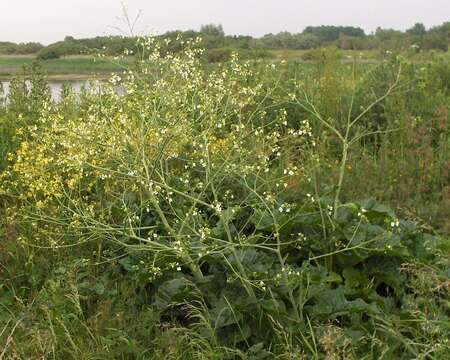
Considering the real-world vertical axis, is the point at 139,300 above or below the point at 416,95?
below

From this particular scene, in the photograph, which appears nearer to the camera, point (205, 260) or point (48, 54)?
point (205, 260)

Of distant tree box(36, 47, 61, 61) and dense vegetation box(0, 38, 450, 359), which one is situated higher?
distant tree box(36, 47, 61, 61)

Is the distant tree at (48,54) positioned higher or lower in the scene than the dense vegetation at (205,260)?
higher

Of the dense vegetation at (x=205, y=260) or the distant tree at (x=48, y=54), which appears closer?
the dense vegetation at (x=205, y=260)

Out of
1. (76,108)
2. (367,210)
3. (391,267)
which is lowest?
(391,267)

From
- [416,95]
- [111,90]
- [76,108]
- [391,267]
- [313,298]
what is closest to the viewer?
[313,298]

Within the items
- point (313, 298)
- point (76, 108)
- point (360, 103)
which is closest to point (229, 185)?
point (313, 298)

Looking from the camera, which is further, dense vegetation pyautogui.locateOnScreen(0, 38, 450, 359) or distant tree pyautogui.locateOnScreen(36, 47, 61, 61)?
distant tree pyautogui.locateOnScreen(36, 47, 61, 61)

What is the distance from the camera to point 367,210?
388 centimetres

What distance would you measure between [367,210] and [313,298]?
807 millimetres

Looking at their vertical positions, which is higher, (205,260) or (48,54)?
(48,54)

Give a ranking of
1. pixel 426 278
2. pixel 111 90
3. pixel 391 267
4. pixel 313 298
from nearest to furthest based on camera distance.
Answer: pixel 426 278 < pixel 313 298 < pixel 391 267 < pixel 111 90

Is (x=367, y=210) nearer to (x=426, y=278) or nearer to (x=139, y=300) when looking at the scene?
(x=426, y=278)

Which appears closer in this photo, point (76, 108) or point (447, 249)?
point (447, 249)
